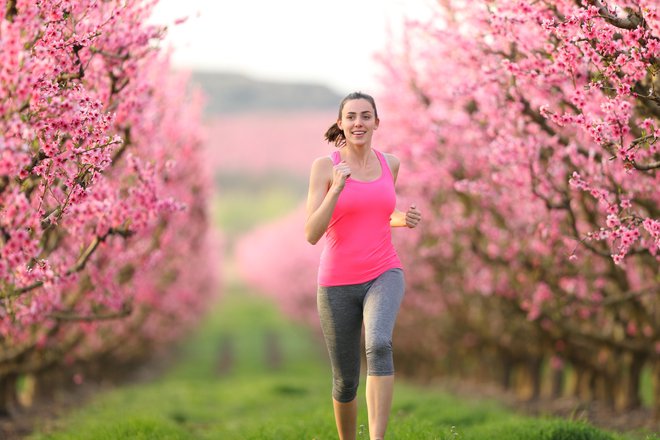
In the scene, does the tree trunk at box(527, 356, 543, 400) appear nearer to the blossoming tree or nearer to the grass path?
the grass path

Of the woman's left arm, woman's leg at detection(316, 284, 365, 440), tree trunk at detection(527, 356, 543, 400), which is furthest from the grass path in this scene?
tree trunk at detection(527, 356, 543, 400)

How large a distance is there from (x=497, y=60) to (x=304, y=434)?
5464 mm

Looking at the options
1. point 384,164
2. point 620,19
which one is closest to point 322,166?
point 384,164

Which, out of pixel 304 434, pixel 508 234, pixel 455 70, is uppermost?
pixel 455 70

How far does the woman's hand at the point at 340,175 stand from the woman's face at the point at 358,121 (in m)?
0.42

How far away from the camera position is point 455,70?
576 inches

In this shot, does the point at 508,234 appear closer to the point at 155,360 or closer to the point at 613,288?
the point at 613,288

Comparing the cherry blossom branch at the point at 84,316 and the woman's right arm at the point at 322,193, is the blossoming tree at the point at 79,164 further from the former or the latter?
the woman's right arm at the point at 322,193

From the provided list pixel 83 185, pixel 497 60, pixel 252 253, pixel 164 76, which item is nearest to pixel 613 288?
pixel 497 60

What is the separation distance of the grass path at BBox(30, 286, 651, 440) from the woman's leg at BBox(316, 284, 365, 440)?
105cm

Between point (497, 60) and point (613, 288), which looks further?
point (613, 288)

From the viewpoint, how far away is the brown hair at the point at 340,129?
22.1 ft

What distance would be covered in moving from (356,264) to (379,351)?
76 cm

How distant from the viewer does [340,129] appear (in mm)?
6992
